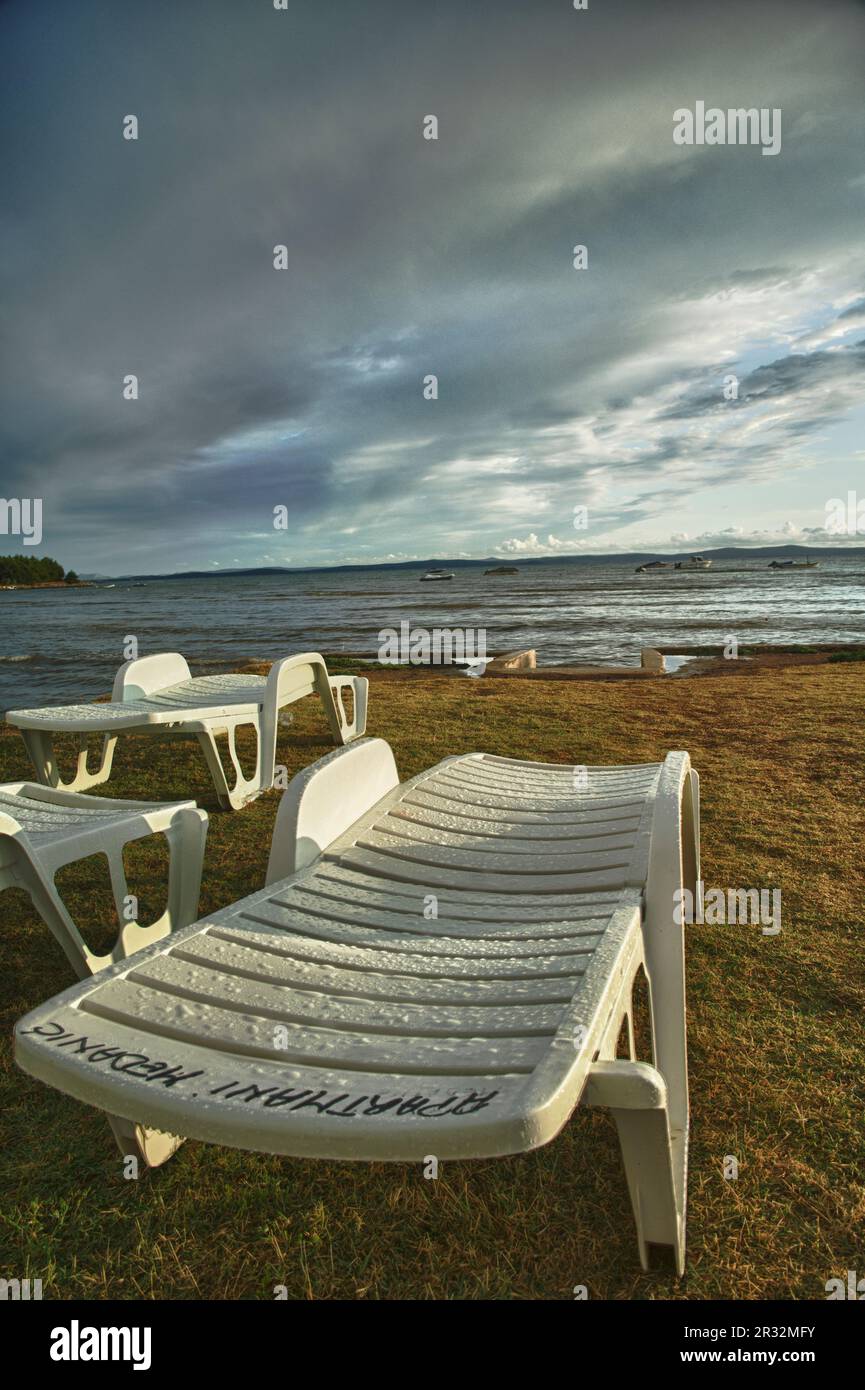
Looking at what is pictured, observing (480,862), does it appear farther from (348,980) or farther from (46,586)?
(46,586)

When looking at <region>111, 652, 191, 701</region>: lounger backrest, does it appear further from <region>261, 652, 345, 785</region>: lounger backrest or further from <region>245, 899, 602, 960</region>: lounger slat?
<region>245, 899, 602, 960</region>: lounger slat

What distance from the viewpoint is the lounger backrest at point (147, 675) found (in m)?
5.09

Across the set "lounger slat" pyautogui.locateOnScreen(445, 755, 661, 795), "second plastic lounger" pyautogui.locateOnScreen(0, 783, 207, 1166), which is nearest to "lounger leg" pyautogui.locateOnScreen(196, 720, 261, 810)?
"second plastic lounger" pyautogui.locateOnScreen(0, 783, 207, 1166)

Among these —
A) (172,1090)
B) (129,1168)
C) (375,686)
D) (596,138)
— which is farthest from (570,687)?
(172,1090)

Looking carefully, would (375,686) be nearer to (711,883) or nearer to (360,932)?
(711,883)

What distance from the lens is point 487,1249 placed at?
1.54m

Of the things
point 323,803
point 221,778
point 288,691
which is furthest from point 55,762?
point 323,803

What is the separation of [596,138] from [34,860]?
1012cm

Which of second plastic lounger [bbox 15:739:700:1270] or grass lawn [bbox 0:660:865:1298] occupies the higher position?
second plastic lounger [bbox 15:739:700:1270]

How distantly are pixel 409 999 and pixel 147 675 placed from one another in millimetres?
4616

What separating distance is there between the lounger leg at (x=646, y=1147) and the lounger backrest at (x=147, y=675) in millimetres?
4315

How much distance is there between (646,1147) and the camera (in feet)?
4.41

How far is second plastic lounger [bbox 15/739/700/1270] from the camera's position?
93cm

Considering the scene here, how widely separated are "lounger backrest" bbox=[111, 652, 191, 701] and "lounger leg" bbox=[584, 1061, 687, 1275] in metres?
4.32
